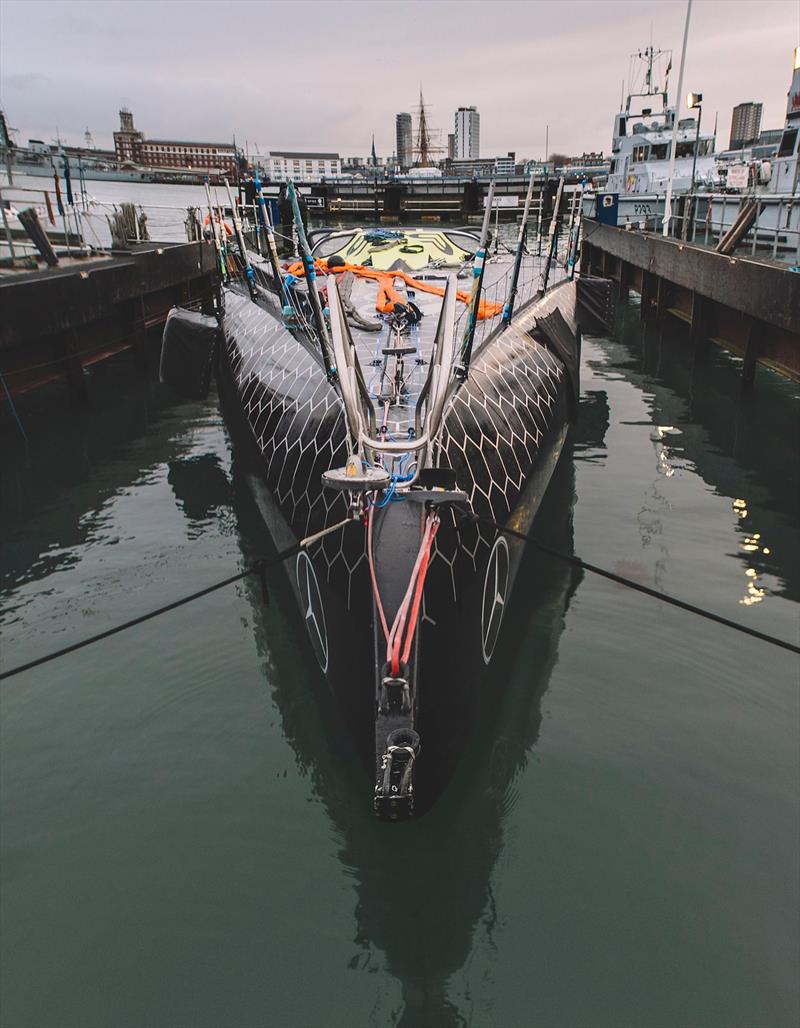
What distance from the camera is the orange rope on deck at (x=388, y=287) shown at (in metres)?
9.97

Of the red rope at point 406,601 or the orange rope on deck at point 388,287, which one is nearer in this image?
the red rope at point 406,601

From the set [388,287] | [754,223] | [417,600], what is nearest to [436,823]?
[417,600]

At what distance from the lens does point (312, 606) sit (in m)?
6.13

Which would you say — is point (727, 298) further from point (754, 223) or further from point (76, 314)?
point (76, 314)

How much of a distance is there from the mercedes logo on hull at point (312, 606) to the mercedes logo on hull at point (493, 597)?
1.29 meters

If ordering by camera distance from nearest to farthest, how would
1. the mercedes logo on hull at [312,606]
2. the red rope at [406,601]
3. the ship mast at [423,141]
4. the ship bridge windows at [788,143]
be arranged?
the red rope at [406,601] → the mercedes logo on hull at [312,606] → the ship bridge windows at [788,143] → the ship mast at [423,141]

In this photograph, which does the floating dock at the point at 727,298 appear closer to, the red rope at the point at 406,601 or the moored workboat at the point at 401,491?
the moored workboat at the point at 401,491

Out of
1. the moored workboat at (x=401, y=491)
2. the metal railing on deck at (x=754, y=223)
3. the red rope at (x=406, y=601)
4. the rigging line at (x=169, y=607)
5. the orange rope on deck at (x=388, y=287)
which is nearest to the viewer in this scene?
the rigging line at (x=169, y=607)

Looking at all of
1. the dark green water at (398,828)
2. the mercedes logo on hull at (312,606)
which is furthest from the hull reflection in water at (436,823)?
the mercedes logo on hull at (312,606)

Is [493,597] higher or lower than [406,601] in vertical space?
lower

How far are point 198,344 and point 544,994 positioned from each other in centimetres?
1155

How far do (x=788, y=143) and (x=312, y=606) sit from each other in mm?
26253

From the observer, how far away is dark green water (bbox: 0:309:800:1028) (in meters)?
3.90

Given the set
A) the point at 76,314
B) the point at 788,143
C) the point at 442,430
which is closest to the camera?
the point at 442,430
